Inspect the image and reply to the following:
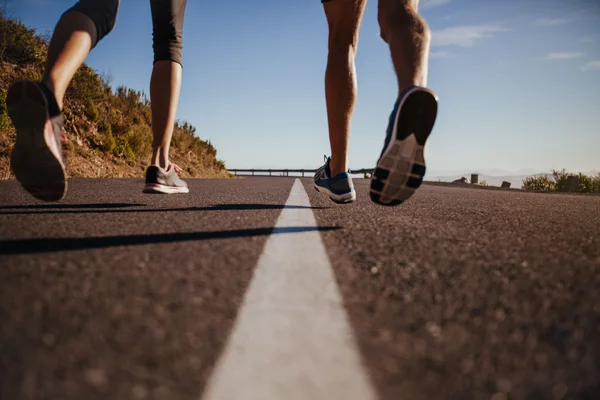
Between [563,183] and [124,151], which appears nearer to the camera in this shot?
[124,151]

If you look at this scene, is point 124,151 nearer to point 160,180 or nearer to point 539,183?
point 160,180

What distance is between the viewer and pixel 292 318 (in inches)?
32.1

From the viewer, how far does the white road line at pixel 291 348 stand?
57cm

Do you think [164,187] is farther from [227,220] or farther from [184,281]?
[184,281]

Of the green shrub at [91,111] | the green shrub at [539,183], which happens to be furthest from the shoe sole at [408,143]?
the green shrub at [539,183]

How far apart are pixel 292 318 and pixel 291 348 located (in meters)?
0.13

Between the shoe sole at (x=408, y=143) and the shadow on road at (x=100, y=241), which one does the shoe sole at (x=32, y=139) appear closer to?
the shadow on road at (x=100, y=241)

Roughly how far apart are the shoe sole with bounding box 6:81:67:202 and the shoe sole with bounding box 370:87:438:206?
1.53 meters

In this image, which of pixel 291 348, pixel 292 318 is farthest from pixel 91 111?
pixel 291 348

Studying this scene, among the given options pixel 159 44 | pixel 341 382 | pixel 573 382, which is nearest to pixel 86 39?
pixel 159 44

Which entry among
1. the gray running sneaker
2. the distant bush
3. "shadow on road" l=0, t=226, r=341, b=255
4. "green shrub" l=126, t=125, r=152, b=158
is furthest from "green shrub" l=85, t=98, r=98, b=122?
the distant bush

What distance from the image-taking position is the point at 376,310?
0.86 metres

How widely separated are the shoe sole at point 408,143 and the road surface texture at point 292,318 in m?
0.40

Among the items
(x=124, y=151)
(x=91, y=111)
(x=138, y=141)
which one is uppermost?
Answer: (x=91, y=111)
